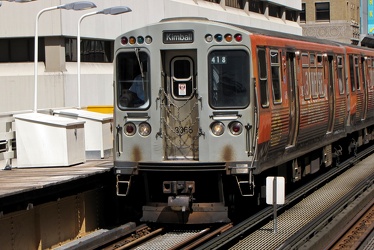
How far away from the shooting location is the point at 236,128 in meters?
13.3

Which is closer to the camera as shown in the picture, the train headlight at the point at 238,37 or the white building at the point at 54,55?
the train headlight at the point at 238,37

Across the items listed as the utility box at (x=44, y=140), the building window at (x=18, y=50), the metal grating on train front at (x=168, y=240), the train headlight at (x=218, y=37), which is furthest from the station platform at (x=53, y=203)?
the building window at (x=18, y=50)

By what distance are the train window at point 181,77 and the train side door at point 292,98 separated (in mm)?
2641

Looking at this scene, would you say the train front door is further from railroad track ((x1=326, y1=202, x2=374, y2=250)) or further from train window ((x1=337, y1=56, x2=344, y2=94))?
train window ((x1=337, y1=56, x2=344, y2=94))

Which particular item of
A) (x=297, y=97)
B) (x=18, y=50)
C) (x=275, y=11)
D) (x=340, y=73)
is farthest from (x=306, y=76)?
(x=275, y=11)

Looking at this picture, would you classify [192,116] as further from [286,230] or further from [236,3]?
[236,3]

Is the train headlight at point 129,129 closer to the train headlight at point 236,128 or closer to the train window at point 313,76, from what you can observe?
the train headlight at point 236,128

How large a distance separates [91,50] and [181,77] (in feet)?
62.0

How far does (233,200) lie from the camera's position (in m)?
Answer: 13.8

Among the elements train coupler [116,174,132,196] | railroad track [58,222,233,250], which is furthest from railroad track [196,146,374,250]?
train coupler [116,174,132,196]

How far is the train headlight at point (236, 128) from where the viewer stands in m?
13.2

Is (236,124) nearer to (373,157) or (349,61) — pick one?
(349,61)

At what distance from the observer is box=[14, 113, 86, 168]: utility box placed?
14984 millimetres

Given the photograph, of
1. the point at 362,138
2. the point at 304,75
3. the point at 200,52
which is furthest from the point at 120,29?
the point at 200,52
